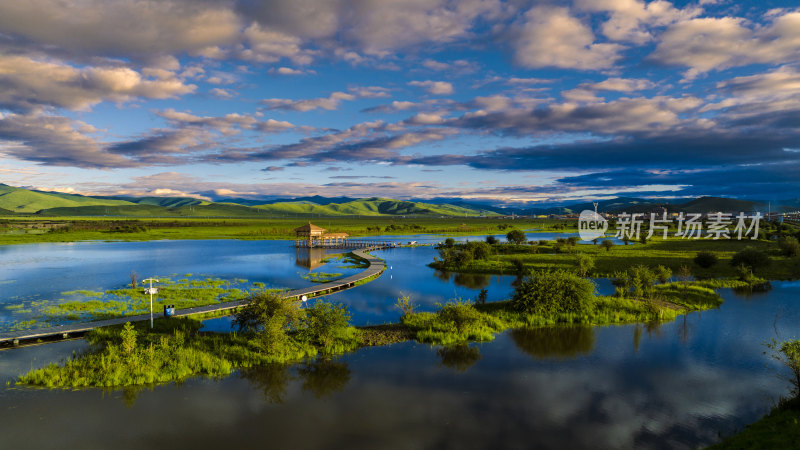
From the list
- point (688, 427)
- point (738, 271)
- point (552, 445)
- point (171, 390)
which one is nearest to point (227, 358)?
point (171, 390)

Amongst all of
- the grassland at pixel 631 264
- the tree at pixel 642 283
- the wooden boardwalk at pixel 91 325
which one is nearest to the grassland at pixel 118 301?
the wooden boardwalk at pixel 91 325

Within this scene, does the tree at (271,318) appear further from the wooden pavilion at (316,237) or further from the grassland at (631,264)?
the wooden pavilion at (316,237)

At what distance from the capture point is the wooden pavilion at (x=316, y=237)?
8544 centimetres

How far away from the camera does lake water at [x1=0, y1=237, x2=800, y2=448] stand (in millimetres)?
14727

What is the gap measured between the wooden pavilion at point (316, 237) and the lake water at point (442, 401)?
61787 millimetres

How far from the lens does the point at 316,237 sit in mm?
88750

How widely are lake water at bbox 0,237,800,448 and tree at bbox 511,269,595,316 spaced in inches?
201

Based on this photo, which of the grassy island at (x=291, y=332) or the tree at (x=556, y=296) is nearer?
the grassy island at (x=291, y=332)

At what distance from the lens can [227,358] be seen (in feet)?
70.3

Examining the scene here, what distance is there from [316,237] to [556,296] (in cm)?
6500

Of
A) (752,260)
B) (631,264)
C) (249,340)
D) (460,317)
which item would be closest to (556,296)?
(460,317)

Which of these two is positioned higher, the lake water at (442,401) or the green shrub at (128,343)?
the green shrub at (128,343)

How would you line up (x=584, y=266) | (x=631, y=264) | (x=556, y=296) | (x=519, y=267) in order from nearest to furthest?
(x=556, y=296) < (x=584, y=266) < (x=519, y=267) < (x=631, y=264)

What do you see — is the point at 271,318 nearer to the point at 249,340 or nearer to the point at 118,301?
the point at 249,340
